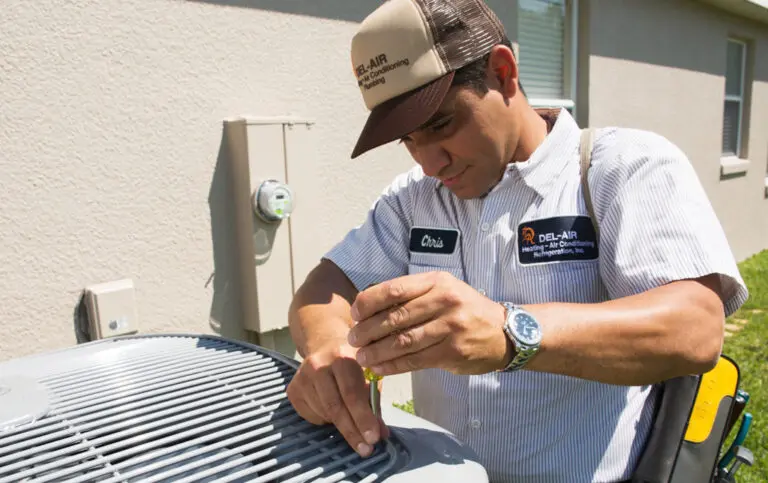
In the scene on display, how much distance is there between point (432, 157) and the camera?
4.71 feet

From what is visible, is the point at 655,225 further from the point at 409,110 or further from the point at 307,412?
the point at 307,412

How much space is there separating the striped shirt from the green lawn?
7.03 feet

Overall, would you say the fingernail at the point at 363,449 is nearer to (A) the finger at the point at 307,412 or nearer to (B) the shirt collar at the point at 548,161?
(A) the finger at the point at 307,412

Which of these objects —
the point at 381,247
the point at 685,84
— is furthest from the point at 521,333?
the point at 685,84

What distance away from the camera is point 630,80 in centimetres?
550

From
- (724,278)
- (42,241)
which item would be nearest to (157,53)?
(42,241)

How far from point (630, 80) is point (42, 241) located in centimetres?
506

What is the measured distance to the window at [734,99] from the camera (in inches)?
314

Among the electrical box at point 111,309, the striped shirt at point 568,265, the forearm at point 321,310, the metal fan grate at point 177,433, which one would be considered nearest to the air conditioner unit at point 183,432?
the metal fan grate at point 177,433

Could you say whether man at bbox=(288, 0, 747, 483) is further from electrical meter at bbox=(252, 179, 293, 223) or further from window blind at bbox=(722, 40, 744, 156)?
window blind at bbox=(722, 40, 744, 156)

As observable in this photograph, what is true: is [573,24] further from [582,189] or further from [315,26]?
[582,189]

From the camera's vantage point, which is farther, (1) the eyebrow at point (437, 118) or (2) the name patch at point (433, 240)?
(2) the name patch at point (433, 240)

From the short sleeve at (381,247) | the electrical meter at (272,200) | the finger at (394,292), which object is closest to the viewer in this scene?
the finger at (394,292)

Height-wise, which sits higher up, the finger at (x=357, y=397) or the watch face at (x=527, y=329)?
the watch face at (x=527, y=329)
